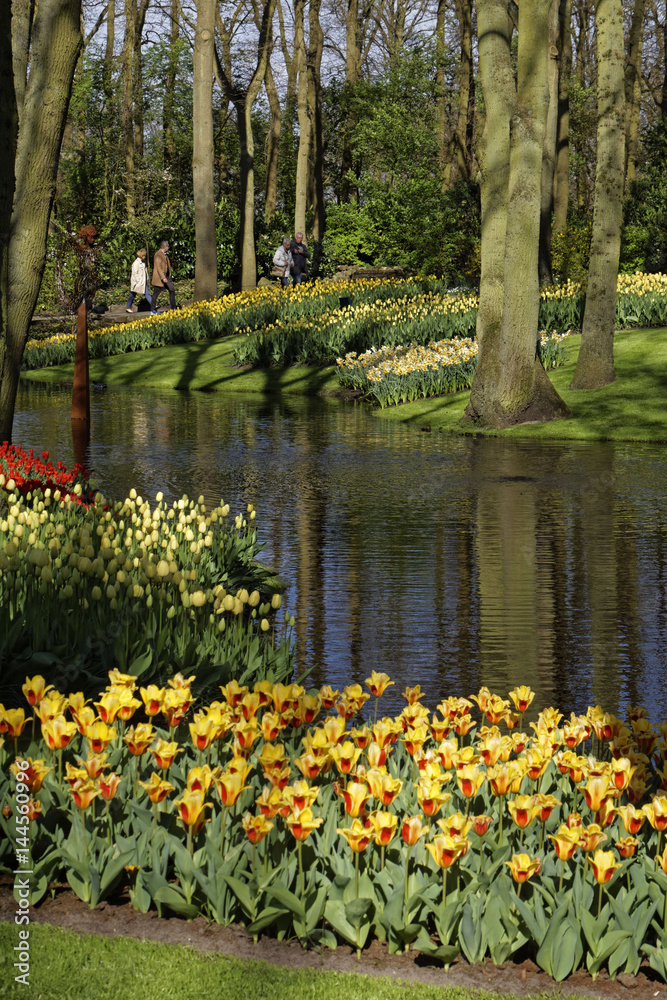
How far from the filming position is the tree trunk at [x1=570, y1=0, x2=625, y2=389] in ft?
54.0

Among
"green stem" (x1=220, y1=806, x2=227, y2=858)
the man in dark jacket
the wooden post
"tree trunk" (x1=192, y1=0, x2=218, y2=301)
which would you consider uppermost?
"tree trunk" (x1=192, y1=0, x2=218, y2=301)

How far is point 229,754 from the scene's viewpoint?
3936 mm

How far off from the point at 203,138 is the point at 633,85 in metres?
16.6

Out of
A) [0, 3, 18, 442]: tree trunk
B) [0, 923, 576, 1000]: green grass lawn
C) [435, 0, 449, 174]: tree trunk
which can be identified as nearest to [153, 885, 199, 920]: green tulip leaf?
[0, 923, 576, 1000]: green grass lawn

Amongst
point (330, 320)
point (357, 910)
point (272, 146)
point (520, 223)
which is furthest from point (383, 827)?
point (272, 146)

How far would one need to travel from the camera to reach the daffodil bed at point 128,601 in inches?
196

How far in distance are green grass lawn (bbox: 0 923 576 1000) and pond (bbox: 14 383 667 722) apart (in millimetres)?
2272

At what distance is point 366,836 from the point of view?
9.57 ft

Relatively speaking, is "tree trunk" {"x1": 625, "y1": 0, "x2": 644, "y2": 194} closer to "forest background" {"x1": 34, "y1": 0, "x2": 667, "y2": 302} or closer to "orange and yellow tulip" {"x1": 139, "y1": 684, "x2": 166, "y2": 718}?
"forest background" {"x1": 34, "y1": 0, "x2": 667, "y2": 302}

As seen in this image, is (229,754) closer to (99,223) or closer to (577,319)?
(577,319)

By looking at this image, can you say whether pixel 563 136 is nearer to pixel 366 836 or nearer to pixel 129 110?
pixel 129 110

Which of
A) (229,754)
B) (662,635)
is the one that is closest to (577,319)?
(662,635)

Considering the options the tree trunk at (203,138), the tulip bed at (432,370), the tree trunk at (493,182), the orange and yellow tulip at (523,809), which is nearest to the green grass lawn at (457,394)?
the tulip bed at (432,370)

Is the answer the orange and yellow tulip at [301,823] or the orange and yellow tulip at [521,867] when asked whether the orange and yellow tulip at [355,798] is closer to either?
the orange and yellow tulip at [301,823]
